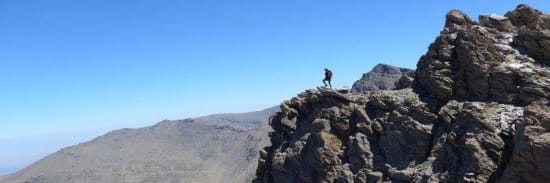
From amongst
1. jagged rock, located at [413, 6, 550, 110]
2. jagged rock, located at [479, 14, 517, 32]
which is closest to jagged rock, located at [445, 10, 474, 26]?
jagged rock, located at [479, 14, 517, 32]

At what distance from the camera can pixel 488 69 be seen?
5138 cm

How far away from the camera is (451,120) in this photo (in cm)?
4850

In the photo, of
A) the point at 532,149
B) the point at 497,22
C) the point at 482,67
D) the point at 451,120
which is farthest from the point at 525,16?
the point at 532,149

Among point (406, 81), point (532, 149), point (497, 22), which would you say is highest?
point (497, 22)

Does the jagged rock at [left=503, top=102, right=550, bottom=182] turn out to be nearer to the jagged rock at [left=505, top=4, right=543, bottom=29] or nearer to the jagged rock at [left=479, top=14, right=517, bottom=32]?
the jagged rock at [left=479, top=14, right=517, bottom=32]

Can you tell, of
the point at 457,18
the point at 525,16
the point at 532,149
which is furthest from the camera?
the point at 457,18

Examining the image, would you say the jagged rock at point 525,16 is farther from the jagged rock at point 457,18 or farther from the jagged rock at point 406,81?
the jagged rock at point 406,81

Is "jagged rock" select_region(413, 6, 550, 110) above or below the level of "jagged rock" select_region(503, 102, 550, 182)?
above

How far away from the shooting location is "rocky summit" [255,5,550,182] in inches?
1641

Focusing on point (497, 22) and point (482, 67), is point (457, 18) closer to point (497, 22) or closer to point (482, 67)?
point (497, 22)

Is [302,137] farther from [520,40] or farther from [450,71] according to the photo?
[520,40]

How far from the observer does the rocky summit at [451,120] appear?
41.7 m

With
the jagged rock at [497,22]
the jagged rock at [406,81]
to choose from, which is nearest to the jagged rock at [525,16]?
the jagged rock at [497,22]

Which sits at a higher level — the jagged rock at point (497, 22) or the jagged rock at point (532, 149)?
the jagged rock at point (497, 22)
